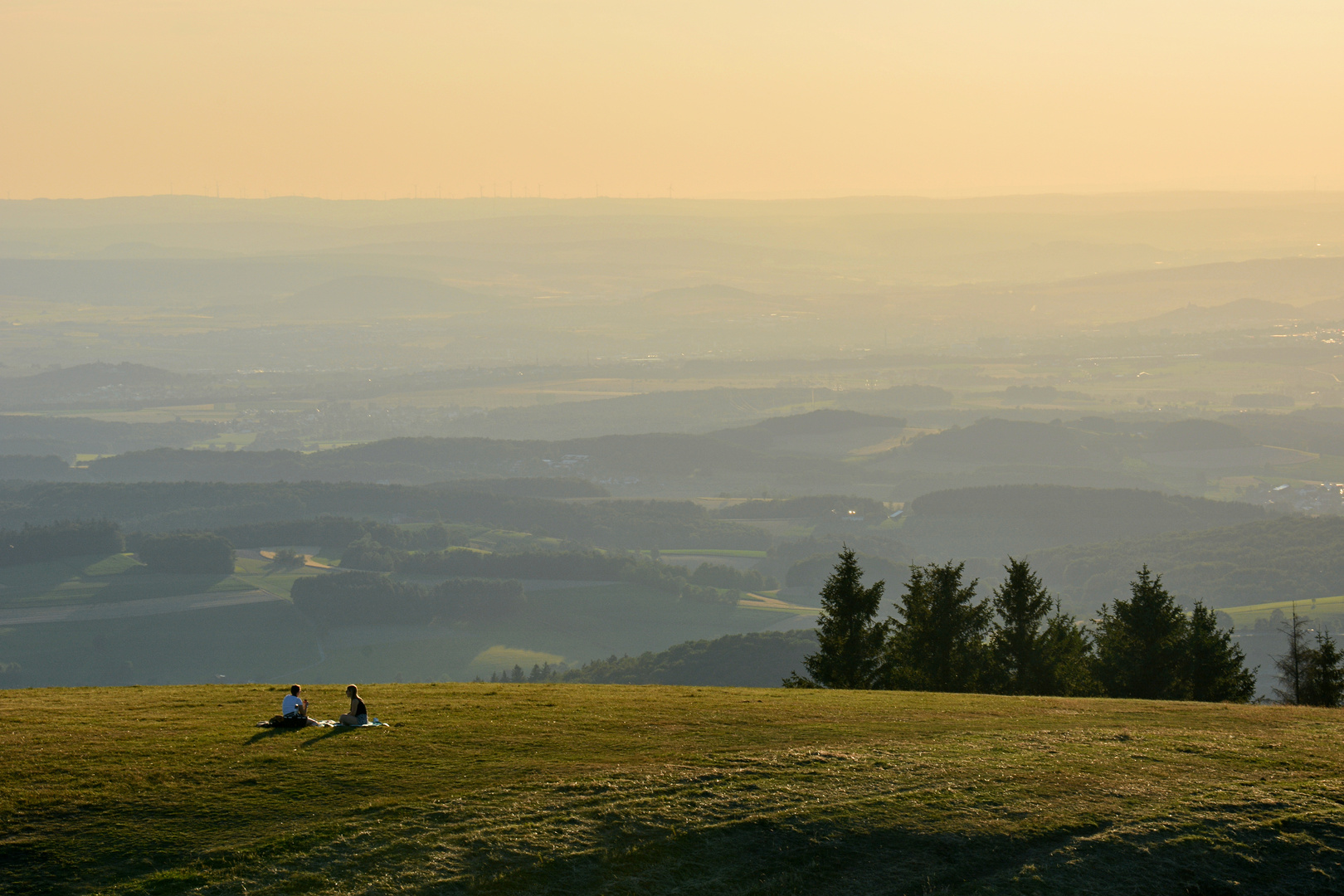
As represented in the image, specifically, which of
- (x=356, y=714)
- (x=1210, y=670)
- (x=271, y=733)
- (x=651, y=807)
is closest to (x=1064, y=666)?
(x=1210, y=670)

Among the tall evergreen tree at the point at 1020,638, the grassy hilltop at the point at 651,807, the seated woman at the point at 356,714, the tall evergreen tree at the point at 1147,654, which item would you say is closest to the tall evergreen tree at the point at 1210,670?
the tall evergreen tree at the point at 1147,654

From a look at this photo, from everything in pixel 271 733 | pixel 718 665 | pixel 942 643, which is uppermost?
pixel 942 643

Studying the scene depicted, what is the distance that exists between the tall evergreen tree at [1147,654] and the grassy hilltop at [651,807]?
2702 cm

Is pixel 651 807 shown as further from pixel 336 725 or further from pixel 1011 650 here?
pixel 1011 650

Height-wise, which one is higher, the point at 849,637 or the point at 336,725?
the point at 849,637

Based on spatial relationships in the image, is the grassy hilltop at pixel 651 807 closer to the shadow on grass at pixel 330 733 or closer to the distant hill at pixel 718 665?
the shadow on grass at pixel 330 733

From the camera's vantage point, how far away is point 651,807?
80.7 feet

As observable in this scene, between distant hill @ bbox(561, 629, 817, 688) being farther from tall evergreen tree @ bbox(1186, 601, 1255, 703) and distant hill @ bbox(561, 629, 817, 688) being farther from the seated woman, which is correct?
the seated woman

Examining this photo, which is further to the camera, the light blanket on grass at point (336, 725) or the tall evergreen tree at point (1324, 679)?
the tall evergreen tree at point (1324, 679)

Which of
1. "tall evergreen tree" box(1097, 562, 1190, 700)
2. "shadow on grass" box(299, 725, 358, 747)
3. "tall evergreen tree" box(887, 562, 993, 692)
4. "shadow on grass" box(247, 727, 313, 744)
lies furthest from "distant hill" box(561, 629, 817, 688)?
"shadow on grass" box(247, 727, 313, 744)

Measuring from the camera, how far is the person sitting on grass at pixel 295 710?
30.8 m

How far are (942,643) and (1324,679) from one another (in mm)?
21440

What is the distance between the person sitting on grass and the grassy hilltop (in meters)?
0.51

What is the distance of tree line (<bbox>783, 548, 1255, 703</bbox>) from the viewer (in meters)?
59.8
